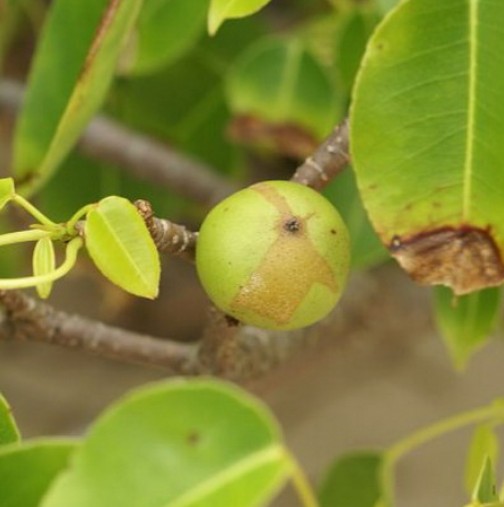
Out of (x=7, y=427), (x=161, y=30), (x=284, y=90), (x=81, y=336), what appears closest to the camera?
(x=7, y=427)

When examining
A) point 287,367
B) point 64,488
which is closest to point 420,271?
point 64,488

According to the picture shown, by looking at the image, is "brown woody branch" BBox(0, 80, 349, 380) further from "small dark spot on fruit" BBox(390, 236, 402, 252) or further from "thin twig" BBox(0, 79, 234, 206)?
"thin twig" BBox(0, 79, 234, 206)

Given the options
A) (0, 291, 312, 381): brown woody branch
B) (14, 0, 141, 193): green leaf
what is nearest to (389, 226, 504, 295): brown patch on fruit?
(0, 291, 312, 381): brown woody branch

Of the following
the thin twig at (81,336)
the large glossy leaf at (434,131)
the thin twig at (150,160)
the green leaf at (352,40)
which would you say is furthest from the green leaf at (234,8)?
the thin twig at (150,160)

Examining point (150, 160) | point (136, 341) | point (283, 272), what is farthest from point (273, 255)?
point (150, 160)

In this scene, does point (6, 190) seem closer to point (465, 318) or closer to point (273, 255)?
point (273, 255)

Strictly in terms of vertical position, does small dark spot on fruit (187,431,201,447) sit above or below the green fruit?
below
